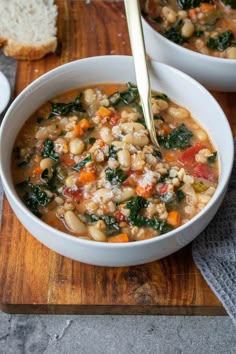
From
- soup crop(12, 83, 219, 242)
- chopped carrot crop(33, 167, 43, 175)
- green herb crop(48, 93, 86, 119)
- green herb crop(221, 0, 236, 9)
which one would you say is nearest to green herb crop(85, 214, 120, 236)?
soup crop(12, 83, 219, 242)

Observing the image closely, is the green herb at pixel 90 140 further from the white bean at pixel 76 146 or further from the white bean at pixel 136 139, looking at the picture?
the white bean at pixel 136 139

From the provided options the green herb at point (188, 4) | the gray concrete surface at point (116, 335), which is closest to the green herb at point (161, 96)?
the green herb at point (188, 4)

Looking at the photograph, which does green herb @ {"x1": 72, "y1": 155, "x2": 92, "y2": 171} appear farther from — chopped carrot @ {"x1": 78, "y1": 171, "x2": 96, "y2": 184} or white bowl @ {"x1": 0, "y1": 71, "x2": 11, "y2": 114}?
white bowl @ {"x1": 0, "y1": 71, "x2": 11, "y2": 114}

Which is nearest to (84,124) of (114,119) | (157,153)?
(114,119)

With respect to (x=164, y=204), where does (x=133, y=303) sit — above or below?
below

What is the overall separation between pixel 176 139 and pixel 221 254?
60cm

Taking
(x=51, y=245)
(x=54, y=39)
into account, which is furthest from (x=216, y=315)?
(x=54, y=39)

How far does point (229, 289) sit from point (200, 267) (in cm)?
16

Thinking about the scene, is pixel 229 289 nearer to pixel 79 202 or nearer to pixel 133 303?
pixel 133 303

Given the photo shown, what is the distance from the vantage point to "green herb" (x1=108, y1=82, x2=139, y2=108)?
365 cm

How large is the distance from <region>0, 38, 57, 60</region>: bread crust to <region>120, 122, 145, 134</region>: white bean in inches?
38.1

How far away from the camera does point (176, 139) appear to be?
11.5 feet

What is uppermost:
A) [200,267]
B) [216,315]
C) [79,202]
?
[79,202]

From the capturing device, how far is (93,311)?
3.31 meters
